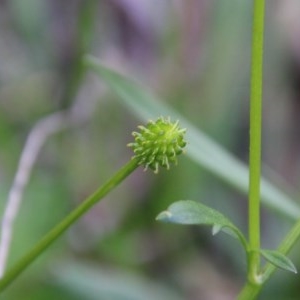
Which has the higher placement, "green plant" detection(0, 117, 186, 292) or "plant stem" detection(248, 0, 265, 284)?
"plant stem" detection(248, 0, 265, 284)

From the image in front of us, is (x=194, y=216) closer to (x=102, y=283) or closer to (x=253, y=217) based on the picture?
(x=253, y=217)

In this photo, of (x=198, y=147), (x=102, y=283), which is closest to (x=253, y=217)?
(x=198, y=147)

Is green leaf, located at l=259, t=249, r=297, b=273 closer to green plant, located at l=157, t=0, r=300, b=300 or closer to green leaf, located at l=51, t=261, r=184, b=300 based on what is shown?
green plant, located at l=157, t=0, r=300, b=300

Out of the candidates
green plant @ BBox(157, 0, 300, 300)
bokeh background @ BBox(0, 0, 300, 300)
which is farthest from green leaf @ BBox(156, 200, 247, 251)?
bokeh background @ BBox(0, 0, 300, 300)

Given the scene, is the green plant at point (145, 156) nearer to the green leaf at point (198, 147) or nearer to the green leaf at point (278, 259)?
the green leaf at point (278, 259)

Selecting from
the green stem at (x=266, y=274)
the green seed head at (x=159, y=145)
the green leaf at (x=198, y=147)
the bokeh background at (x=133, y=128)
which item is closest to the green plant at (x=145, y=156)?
the green seed head at (x=159, y=145)
